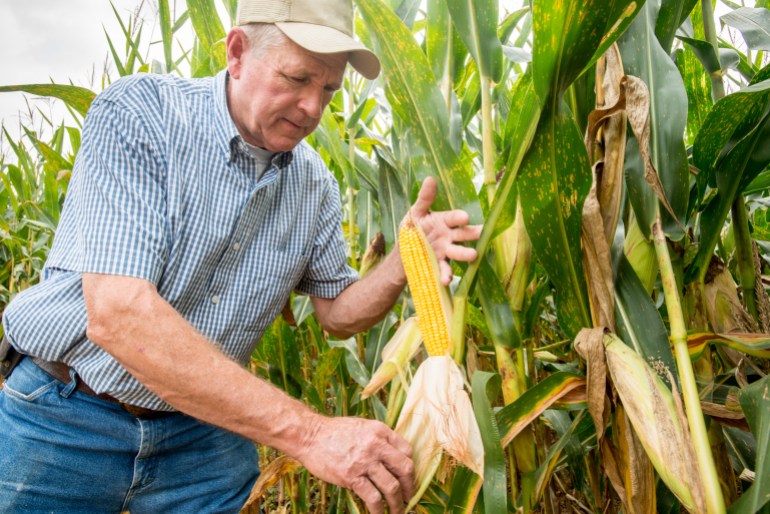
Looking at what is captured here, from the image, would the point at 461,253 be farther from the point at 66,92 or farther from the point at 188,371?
the point at 66,92

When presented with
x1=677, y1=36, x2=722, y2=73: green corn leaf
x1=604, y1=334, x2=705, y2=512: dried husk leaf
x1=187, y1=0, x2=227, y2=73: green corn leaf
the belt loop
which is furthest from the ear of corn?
x1=187, y1=0, x2=227, y2=73: green corn leaf

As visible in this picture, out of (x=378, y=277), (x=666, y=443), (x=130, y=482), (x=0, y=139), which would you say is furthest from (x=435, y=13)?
(x=0, y=139)

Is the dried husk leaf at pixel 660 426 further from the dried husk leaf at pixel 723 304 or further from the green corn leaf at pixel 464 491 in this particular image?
the dried husk leaf at pixel 723 304

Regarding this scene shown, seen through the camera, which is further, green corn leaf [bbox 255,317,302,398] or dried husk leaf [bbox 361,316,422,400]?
green corn leaf [bbox 255,317,302,398]

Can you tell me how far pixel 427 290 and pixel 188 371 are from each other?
51 centimetres

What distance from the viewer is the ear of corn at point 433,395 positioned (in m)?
0.99

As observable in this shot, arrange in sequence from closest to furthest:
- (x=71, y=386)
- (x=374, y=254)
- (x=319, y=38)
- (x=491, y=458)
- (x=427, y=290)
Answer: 1. (x=491, y=458)
2. (x=427, y=290)
3. (x=319, y=38)
4. (x=71, y=386)
5. (x=374, y=254)

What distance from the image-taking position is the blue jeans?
1514 millimetres

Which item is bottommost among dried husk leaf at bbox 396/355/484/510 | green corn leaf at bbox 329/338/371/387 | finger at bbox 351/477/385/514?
green corn leaf at bbox 329/338/371/387

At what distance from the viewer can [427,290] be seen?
113 cm

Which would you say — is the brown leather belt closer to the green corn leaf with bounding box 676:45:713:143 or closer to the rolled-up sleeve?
the rolled-up sleeve

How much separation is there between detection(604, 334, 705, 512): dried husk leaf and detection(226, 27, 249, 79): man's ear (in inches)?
46.4

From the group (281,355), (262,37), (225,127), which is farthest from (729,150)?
(281,355)

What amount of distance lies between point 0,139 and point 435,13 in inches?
156
